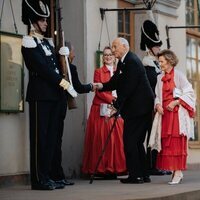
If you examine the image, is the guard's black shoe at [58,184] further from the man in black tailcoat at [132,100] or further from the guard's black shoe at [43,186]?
the man in black tailcoat at [132,100]

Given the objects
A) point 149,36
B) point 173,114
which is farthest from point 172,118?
point 149,36

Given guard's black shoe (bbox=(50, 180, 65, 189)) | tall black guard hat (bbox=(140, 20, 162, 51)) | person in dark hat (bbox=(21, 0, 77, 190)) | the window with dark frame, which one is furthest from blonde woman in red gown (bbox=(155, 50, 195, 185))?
the window with dark frame

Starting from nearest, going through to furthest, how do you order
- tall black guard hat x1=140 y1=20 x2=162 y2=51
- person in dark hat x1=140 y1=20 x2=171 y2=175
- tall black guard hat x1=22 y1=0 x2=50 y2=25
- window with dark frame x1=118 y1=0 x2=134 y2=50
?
tall black guard hat x1=22 y1=0 x2=50 y2=25 → person in dark hat x1=140 y1=20 x2=171 y2=175 → tall black guard hat x1=140 y1=20 x2=162 y2=51 → window with dark frame x1=118 y1=0 x2=134 y2=50

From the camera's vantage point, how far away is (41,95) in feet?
34.9

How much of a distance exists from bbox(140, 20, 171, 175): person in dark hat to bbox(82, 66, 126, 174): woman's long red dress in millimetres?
840

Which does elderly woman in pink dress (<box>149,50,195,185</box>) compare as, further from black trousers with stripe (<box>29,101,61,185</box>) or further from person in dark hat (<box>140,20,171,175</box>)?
black trousers with stripe (<box>29,101,61,185</box>)

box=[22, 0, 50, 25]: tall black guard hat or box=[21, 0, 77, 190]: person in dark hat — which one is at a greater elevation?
box=[22, 0, 50, 25]: tall black guard hat

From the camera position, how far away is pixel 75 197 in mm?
9656

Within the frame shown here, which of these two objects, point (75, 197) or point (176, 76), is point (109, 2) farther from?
point (75, 197)

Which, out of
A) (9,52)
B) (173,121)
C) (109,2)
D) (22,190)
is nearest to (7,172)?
(22,190)

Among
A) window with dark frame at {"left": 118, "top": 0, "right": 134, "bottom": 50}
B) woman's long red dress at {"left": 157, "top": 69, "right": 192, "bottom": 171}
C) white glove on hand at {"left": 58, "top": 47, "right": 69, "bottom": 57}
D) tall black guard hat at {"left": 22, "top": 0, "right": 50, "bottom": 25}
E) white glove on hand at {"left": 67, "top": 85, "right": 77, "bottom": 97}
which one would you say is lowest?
woman's long red dress at {"left": 157, "top": 69, "right": 192, "bottom": 171}

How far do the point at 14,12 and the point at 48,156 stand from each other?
2.16m

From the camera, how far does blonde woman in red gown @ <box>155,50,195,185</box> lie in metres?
11.9

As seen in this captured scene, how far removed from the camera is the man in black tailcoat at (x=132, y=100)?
11781 mm
